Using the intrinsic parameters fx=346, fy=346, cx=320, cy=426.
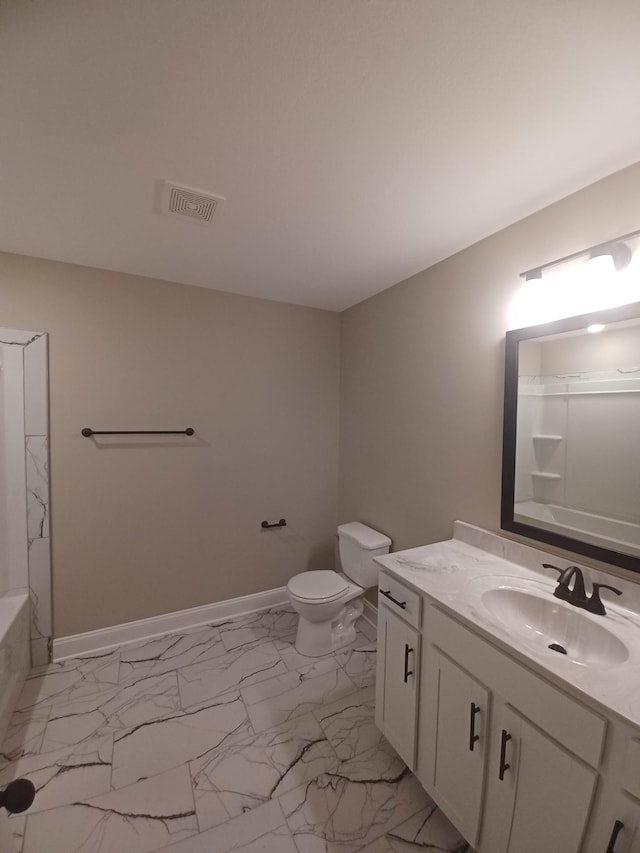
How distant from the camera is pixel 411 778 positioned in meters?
1.42

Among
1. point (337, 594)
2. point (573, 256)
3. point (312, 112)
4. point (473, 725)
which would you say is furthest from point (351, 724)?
point (312, 112)

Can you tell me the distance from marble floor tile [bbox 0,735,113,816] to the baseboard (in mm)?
647

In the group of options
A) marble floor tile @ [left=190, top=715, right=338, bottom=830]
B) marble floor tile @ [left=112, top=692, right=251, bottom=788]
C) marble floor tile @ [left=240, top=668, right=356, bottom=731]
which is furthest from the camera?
marble floor tile @ [left=240, top=668, right=356, bottom=731]

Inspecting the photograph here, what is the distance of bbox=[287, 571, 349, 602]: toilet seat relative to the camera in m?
2.05

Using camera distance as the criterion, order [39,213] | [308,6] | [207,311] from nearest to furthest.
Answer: [308,6]
[39,213]
[207,311]

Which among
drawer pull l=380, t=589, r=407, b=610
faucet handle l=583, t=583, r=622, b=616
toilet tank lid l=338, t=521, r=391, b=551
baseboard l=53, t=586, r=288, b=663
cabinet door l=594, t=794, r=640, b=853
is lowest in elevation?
baseboard l=53, t=586, r=288, b=663

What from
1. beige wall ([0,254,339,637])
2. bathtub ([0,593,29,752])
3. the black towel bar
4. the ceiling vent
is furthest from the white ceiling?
bathtub ([0,593,29,752])

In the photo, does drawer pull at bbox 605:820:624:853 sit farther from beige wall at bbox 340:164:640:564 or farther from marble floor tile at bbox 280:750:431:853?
beige wall at bbox 340:164:640:564

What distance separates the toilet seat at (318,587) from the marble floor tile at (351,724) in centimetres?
49

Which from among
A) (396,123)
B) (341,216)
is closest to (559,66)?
(396,123)

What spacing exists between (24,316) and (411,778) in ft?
9.49

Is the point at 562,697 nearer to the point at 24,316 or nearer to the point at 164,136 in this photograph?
the point at 164,136

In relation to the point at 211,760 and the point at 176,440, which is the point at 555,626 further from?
the point at 176,440

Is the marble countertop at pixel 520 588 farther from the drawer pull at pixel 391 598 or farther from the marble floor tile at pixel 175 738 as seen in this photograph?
the marble floor tile at pixel 175 738
